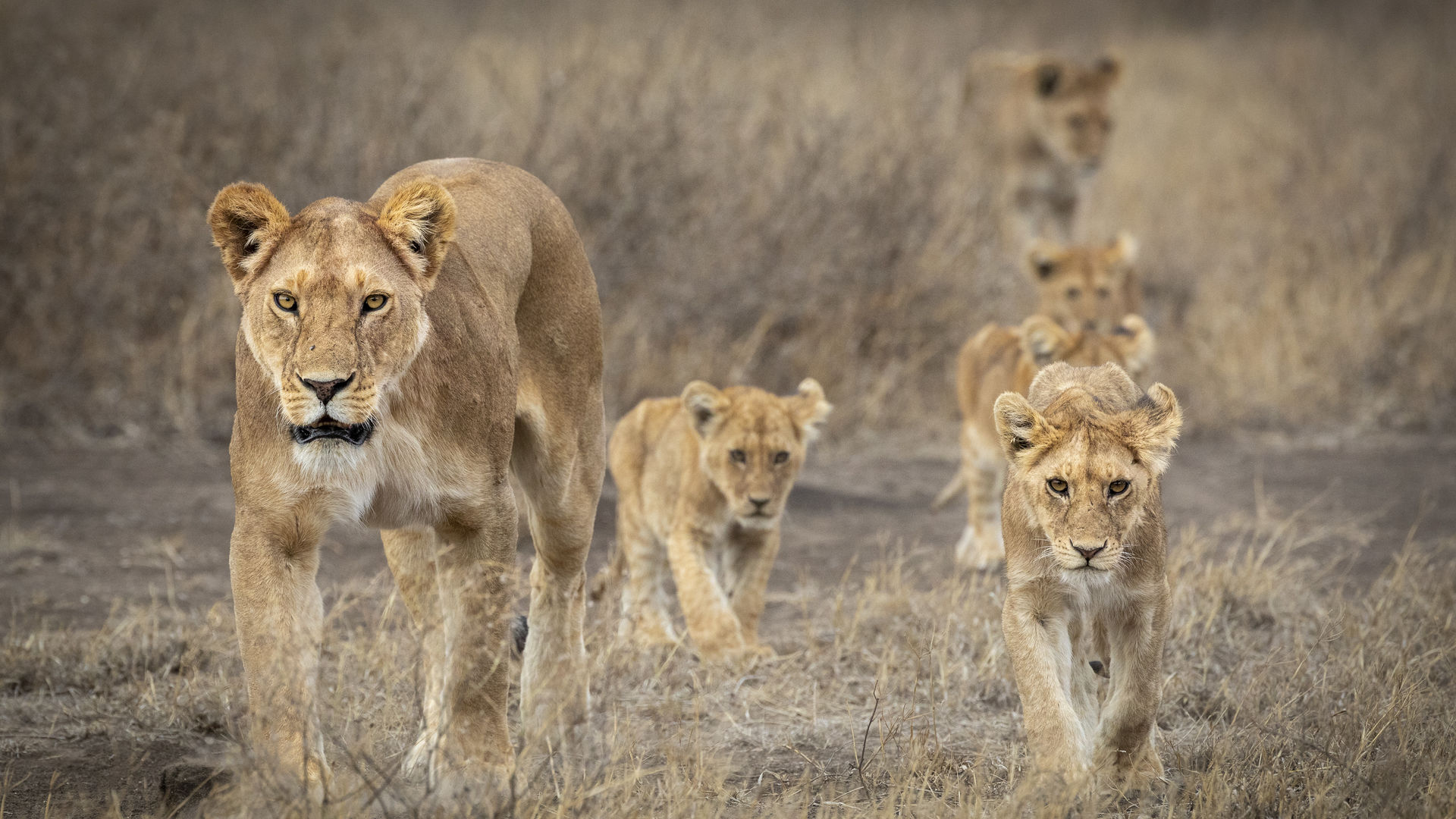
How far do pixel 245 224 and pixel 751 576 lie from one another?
2.63 meters

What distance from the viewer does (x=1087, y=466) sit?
11.2ft

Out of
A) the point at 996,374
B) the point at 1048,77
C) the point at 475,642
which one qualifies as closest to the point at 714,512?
the point at 996,374

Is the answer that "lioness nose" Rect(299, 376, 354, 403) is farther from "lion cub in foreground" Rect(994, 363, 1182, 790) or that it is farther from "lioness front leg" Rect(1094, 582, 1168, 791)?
"lioness front leg" Rect(1094, 582, 1168, 791)

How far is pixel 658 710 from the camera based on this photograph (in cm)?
399

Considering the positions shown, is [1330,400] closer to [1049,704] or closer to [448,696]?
[1049,704]

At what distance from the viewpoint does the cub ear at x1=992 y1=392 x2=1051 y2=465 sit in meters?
3.51

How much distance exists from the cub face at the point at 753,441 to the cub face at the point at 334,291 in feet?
7.23

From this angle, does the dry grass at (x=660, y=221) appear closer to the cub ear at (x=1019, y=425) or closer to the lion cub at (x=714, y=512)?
the lion cub at (x=714, y=512)

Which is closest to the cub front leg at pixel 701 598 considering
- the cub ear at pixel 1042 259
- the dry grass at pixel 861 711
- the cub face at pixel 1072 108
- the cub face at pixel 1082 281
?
the dry grass at pixel 861 711

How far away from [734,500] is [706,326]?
11.6ft

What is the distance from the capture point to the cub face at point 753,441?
5059mm

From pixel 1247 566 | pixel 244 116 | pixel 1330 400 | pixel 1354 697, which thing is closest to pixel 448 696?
pixel 1354 697

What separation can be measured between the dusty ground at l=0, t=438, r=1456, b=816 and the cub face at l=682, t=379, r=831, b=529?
41 cm

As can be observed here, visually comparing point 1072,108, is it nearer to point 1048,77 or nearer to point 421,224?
point 1048,77
